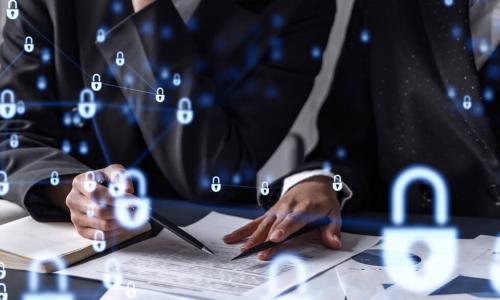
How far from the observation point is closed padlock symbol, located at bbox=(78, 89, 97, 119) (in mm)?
608

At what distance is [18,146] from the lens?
0.61 metres

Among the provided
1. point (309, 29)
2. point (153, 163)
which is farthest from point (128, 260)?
point (309, 29)

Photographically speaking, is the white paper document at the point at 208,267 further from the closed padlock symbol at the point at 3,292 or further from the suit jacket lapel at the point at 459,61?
the suit jacket lapel at the point at 459,61

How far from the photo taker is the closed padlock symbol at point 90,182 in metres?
0.54

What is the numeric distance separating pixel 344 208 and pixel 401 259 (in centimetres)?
17

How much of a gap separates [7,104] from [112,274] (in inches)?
9.6

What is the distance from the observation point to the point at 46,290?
0.46 meters

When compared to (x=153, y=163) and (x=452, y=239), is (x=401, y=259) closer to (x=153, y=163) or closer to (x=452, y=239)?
(x=452, y=239)

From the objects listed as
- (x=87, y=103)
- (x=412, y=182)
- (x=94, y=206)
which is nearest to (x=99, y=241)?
(x=94, y=206)

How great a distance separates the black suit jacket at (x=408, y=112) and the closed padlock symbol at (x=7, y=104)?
272 millimetres

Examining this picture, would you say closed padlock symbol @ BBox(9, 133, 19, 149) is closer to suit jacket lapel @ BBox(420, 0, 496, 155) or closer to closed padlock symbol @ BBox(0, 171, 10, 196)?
closed padlock symbol @ BBox(0, 171, 10, 196)

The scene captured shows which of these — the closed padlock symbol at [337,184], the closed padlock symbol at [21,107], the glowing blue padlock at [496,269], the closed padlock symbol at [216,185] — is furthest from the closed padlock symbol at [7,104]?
the glowing blue padlock at [496,269]

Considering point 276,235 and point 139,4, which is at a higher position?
point 139,4

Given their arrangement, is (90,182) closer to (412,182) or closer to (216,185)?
(216,185)
